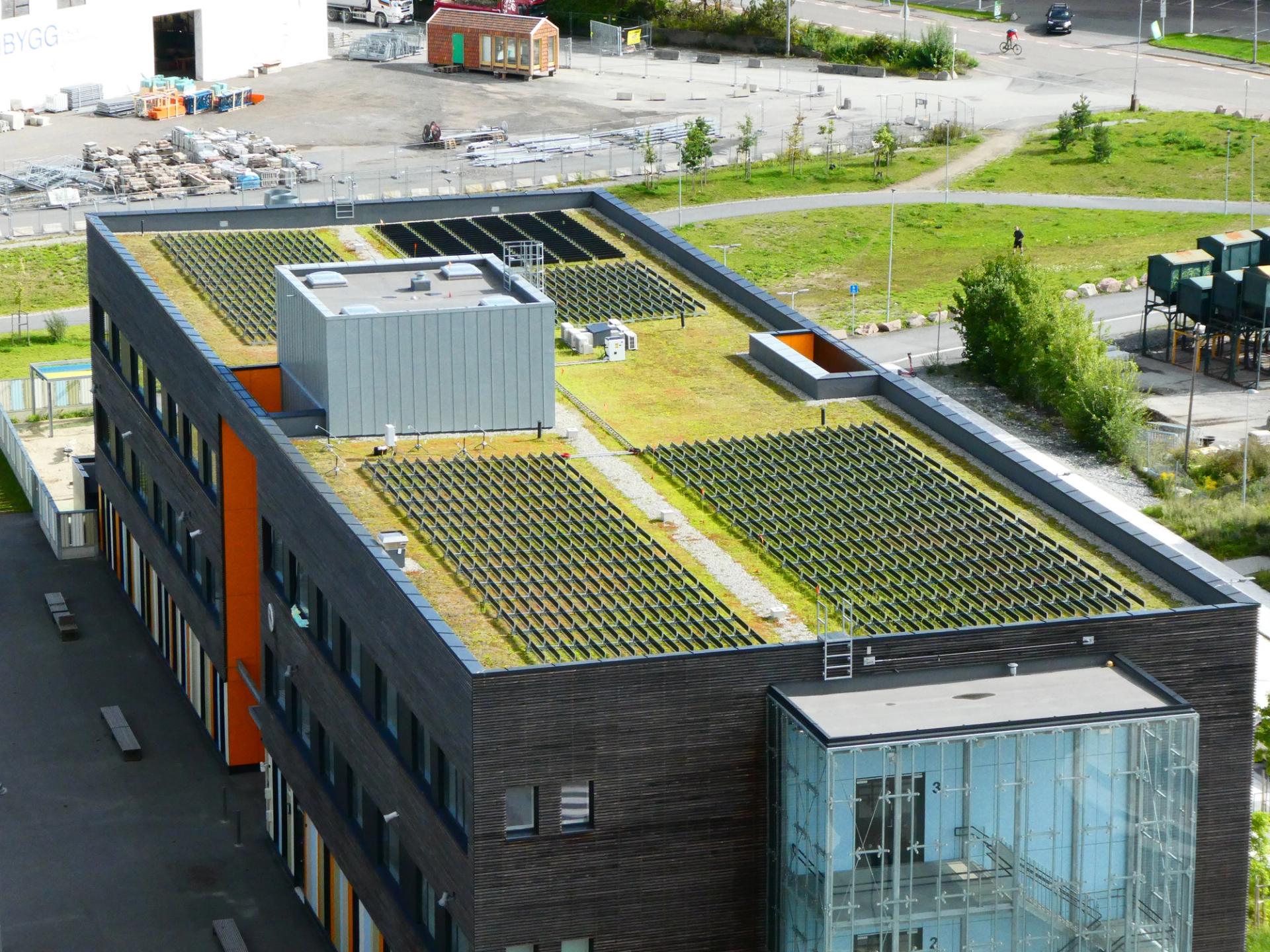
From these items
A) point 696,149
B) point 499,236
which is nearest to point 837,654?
point 499,236

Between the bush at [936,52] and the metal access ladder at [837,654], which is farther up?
the bush at [936,52]

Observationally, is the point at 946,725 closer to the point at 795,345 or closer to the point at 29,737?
the point at 795,345

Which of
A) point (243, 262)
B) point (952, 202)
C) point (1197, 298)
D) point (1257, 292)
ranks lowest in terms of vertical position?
point (1197, 298)

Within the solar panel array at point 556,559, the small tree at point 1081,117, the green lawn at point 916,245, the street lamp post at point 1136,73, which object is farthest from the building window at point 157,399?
the street lamp post at point 1136,73

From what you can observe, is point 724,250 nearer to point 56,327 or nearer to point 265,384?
point 56,327

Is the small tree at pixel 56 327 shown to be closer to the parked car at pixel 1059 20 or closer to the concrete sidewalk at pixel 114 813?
the concrete sidewalk at pixel 114 813

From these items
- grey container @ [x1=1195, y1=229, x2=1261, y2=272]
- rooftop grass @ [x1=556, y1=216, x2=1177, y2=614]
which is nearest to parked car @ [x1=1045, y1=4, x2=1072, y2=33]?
grey container @ [x1=1195, y1=229, x2=1261, y2=272]
